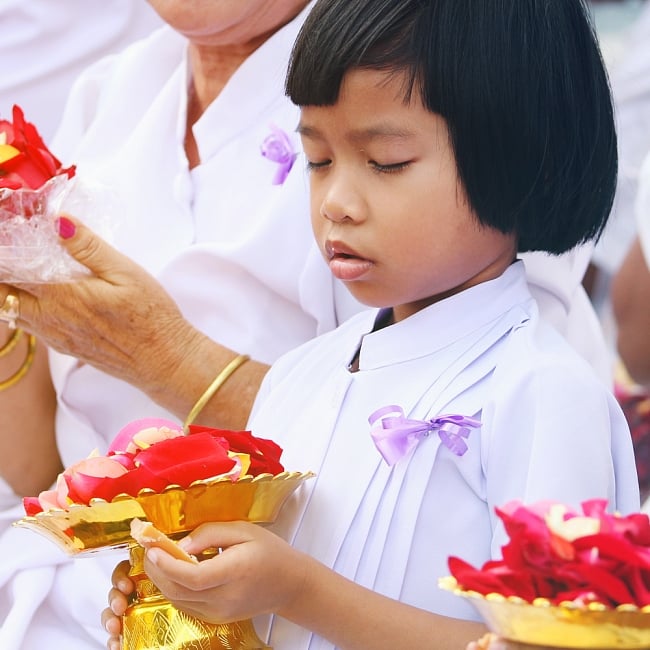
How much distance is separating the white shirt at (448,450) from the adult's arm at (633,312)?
3.38 feet

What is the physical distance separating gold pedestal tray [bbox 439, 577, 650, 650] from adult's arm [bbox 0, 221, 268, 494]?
97cm

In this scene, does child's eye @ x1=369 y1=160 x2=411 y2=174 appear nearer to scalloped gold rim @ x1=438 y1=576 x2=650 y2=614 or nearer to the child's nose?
the child's nose

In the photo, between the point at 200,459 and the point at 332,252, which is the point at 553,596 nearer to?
the point at 200,459

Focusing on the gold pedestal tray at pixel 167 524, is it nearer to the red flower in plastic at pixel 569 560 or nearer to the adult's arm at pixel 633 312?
the red flower in plastic at pixel 569 560

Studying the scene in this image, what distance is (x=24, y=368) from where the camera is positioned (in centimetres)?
238

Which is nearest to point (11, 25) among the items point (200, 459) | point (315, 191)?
point (315, 191)

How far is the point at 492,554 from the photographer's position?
1555 mm

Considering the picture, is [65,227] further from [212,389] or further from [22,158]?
[212,389]

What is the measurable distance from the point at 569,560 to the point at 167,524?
1.63 feet

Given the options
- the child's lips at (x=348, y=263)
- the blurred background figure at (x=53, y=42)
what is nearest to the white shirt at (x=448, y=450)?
the child's lips at (x=348, y=263)

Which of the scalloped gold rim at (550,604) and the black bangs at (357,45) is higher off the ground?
the black bangs at (357,45)

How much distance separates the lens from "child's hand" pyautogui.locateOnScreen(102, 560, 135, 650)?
164 centimetres

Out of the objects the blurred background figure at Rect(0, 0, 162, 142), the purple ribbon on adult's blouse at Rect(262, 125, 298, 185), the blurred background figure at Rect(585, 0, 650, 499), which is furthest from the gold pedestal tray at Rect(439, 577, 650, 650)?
the blurred background figure at Rect(0, 0, 162, 142)

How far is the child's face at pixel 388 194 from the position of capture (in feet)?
5.23
